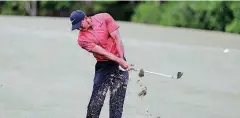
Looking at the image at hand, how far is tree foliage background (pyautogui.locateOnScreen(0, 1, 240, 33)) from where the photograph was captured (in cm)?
2303

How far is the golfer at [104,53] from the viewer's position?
22.6ft

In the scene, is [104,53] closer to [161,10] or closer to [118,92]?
[118,92]

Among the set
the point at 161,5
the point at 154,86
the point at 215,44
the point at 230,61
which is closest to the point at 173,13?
the point at 161,5

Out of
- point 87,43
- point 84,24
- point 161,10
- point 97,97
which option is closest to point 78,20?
point 84,24

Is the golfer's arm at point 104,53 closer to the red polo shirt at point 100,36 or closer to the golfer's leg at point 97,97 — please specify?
the red polo shirt at point 100,36

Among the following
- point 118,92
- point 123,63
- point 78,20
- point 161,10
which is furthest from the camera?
point 161,10

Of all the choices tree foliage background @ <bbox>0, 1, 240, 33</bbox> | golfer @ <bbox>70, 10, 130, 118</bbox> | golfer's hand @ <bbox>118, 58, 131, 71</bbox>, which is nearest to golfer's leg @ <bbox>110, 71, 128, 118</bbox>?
golfer @ <bbox>70, 10, 130, 118</bbox>

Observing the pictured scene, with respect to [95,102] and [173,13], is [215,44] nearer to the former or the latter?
[173,13]

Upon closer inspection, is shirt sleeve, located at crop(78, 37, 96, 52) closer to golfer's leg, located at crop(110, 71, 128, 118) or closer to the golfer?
the golfer

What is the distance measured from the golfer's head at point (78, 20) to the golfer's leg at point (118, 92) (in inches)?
32.9

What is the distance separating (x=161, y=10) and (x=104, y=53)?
21.4 metres

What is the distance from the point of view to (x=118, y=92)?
290 inches

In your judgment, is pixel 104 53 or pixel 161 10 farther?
pixel 161 10

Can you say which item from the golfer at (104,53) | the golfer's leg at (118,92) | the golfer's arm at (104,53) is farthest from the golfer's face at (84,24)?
the golfer's leg at (118,92)
